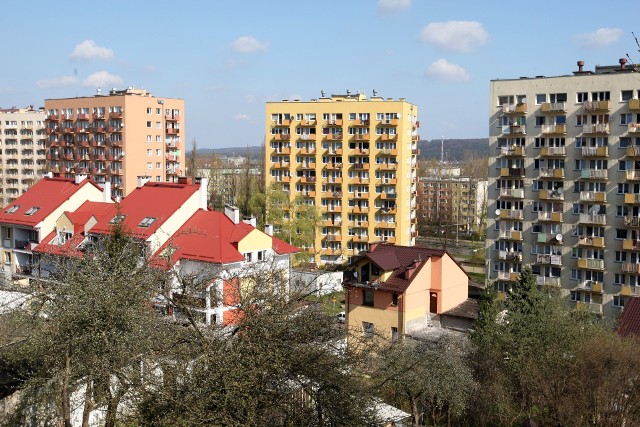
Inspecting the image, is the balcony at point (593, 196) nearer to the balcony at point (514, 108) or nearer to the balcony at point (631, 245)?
the balcony at point (631, 245)

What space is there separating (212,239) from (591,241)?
2349cm

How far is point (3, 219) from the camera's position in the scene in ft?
148

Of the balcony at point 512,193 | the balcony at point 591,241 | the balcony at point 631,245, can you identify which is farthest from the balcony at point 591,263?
the balcony at point 512,193

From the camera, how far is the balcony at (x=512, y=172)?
150 feet

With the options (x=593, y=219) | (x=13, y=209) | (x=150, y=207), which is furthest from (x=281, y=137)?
(x=593, y=219)

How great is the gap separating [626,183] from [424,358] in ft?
81.2

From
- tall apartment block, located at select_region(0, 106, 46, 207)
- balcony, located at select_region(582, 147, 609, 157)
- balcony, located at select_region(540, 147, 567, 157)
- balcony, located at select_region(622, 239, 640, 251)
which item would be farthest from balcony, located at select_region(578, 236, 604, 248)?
tall apartment block, located at select_region(0, 106, 46, 207)

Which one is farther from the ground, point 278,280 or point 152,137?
point 152,137

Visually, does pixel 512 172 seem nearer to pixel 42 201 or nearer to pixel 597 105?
pixel 597 105

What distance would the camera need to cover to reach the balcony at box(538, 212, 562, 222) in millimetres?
44250

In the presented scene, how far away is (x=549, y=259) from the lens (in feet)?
146

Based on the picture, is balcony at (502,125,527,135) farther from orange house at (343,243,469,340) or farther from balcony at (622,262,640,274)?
orange house at (343,243,469,340)

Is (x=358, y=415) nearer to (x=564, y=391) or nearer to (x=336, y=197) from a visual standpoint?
(x=564, y=391)

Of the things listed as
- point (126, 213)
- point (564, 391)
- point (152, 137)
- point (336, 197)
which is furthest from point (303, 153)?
point (564, 391)
